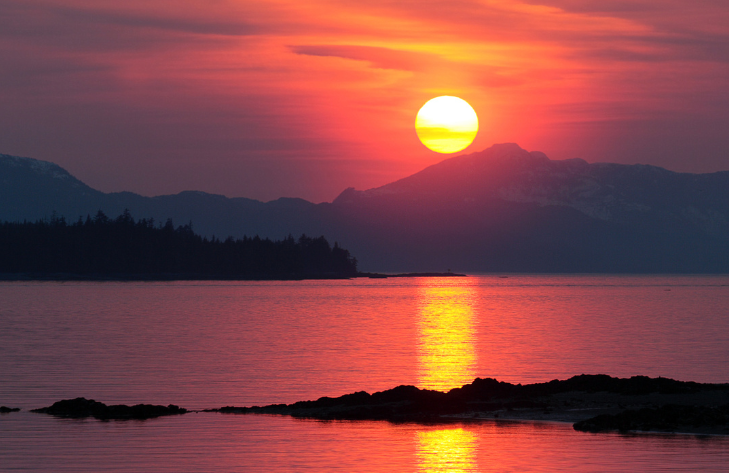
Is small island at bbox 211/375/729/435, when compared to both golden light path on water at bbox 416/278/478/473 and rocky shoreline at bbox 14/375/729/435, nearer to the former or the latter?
rocky shoreline at bbox 14/375/729/435

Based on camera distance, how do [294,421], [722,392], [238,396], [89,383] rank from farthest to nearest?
[89,383]
[238,396]
[722,392]
[294,421]

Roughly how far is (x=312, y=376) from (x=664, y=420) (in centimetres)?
2544

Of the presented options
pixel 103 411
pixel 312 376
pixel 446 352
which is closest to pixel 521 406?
pixel 103 411

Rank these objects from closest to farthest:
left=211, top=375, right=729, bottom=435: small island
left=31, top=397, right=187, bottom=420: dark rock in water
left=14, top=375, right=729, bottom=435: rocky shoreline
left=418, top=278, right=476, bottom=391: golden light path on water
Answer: left=211, top=375, right=729, bottom=435: small island → left=14, top=375, right=729, bottom=435: rocky shoreline → left=31, top=397, right=187, bottom=420: dark rock in water → left=418, top=278, right=476, bottom=391: golden light path on water

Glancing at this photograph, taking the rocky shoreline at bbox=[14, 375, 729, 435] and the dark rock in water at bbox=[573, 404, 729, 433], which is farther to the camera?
the rocky shoreline at bbox=[14, 375, 729, 435]

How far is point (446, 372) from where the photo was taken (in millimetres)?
60656

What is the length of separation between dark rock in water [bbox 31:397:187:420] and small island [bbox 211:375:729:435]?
9.71 feet

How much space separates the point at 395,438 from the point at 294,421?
228 inches

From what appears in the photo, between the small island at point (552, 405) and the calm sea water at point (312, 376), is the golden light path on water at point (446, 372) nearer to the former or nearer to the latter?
the calm sea water at point (312, 376)

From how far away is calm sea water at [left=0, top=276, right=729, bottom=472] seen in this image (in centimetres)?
3167

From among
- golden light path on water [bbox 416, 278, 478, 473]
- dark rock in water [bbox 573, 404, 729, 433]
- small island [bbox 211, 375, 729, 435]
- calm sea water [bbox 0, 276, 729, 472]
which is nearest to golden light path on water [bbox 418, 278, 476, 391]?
golden light path on water [bbox 416, 278, 478, 473]

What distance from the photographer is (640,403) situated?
40750 millimetres

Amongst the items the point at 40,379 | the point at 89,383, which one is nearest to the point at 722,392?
the point at 89,383

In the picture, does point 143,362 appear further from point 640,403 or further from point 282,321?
point 282,321
